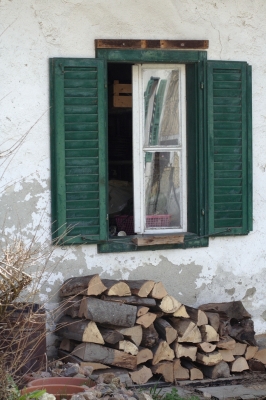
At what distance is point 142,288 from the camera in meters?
6.58

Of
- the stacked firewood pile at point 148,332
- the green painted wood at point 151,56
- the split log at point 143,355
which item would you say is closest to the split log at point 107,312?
the stacked firewood pile at point 148,332

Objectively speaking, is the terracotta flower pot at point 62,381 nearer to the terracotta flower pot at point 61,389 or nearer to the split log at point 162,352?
the terracotta flower pot at point 61,389

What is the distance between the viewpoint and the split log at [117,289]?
21.3ft

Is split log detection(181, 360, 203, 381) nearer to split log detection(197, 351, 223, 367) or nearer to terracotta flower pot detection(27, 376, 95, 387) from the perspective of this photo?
split log detection(197, 351, 223, 367)

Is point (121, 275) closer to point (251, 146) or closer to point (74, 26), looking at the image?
point (251, 146)

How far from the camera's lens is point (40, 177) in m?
6.80

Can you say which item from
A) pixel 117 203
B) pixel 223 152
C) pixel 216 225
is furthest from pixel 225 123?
pixel 117 203

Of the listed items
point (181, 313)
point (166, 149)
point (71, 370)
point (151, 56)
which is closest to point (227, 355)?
point (181, 313)

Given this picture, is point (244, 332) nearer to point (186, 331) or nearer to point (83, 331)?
point (186, 331)

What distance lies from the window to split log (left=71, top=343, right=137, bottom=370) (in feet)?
3.03

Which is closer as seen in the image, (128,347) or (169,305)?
(128,347)

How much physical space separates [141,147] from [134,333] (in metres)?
1.73

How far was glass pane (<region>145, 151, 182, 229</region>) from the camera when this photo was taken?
24.3ft

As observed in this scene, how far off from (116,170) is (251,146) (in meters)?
2.34
